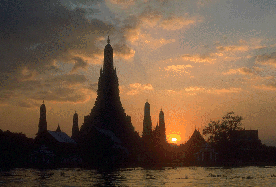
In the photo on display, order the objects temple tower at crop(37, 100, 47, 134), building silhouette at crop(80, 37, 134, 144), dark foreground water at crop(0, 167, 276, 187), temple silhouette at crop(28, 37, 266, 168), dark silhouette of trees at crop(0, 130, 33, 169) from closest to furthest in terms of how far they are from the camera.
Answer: dark foreground water at crop(0, 167, 276, 187) < dark silhouette of trees at crop(0, 130, 33, 169) < temple silhouette at crop(28, 37, 266, 168) < building silhouette at crop(80, 37, 134, 144) < temple tower at crop(37, 100, 47, 134)

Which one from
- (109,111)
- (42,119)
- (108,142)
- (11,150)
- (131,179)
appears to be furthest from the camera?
(42,119)

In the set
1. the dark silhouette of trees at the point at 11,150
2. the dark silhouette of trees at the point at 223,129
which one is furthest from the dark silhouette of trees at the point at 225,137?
the dark silhouette of trees at the point at 11,150

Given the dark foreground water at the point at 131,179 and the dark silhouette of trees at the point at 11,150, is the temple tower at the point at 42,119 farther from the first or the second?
the dark foreground water at the point at 131,179

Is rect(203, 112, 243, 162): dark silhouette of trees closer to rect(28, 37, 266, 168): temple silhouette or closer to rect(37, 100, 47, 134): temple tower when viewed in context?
rect(28, 37, 266, 168): temple silhouette

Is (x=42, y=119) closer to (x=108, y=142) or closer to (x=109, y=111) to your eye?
(x=109, y=111)

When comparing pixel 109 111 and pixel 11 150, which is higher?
pixel 109 111

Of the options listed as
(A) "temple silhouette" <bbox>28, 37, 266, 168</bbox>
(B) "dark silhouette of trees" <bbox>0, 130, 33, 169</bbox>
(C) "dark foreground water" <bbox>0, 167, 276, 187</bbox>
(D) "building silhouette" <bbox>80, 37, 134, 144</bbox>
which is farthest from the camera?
(D) "building silhouette" <bbox>80, 37, 134, 144</bbox>

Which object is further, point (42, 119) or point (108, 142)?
point (42, 119)

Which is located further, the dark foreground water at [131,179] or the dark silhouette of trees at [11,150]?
the dark silhouette of trees at [11,150]

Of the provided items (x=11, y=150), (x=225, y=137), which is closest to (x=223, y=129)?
(x=225, y=137)

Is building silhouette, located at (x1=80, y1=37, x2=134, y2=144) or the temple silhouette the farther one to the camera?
building silhouette, located at (x1=80, y1=37, x2=134, y2=144)

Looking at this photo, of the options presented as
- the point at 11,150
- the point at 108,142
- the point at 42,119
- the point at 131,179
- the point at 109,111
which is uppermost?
the point at 42,119

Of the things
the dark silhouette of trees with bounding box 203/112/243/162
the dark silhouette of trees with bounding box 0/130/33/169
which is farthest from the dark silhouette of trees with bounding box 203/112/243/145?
the dark silhouette of trees with bounding box 0/130/33/169

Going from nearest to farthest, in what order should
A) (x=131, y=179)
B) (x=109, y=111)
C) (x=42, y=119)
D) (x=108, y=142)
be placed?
(x=131, y=179) → (x=108, y=142) → (x=109, y=111) → (x=42, y=119)
